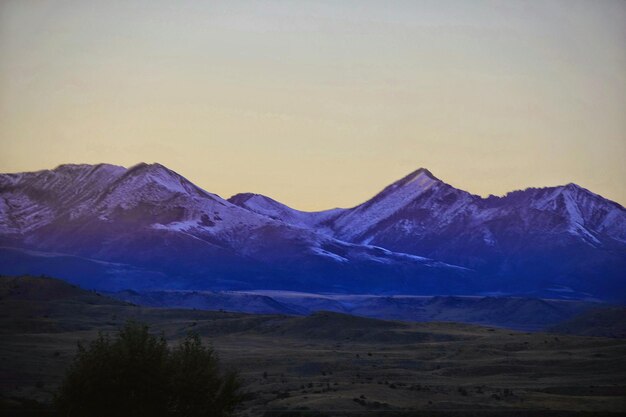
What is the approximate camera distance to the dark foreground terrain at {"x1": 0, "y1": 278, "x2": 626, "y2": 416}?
65.3 m

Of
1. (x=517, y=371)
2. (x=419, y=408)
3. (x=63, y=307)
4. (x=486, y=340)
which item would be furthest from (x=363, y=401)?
(x=63, y=307)

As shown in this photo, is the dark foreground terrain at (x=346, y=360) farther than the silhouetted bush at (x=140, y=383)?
Yes

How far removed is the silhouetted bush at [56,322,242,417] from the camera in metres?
48.6

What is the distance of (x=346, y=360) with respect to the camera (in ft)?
304

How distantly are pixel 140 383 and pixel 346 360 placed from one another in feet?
148

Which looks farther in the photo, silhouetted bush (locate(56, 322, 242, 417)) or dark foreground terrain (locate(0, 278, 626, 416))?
dark foreground terrain (locate(0, 278, 626, 416))

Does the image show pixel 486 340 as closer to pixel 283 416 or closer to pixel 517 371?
pixel 517 371

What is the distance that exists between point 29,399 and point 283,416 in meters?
13.4

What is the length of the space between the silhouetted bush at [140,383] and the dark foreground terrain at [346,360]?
5.86m

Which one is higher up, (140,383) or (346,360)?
(346,360)

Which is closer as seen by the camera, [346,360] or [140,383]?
[140,383]

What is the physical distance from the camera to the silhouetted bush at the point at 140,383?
48.6 meters

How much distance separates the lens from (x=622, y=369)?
274 ft

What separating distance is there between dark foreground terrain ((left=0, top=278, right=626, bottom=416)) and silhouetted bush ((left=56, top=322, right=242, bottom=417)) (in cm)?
586
